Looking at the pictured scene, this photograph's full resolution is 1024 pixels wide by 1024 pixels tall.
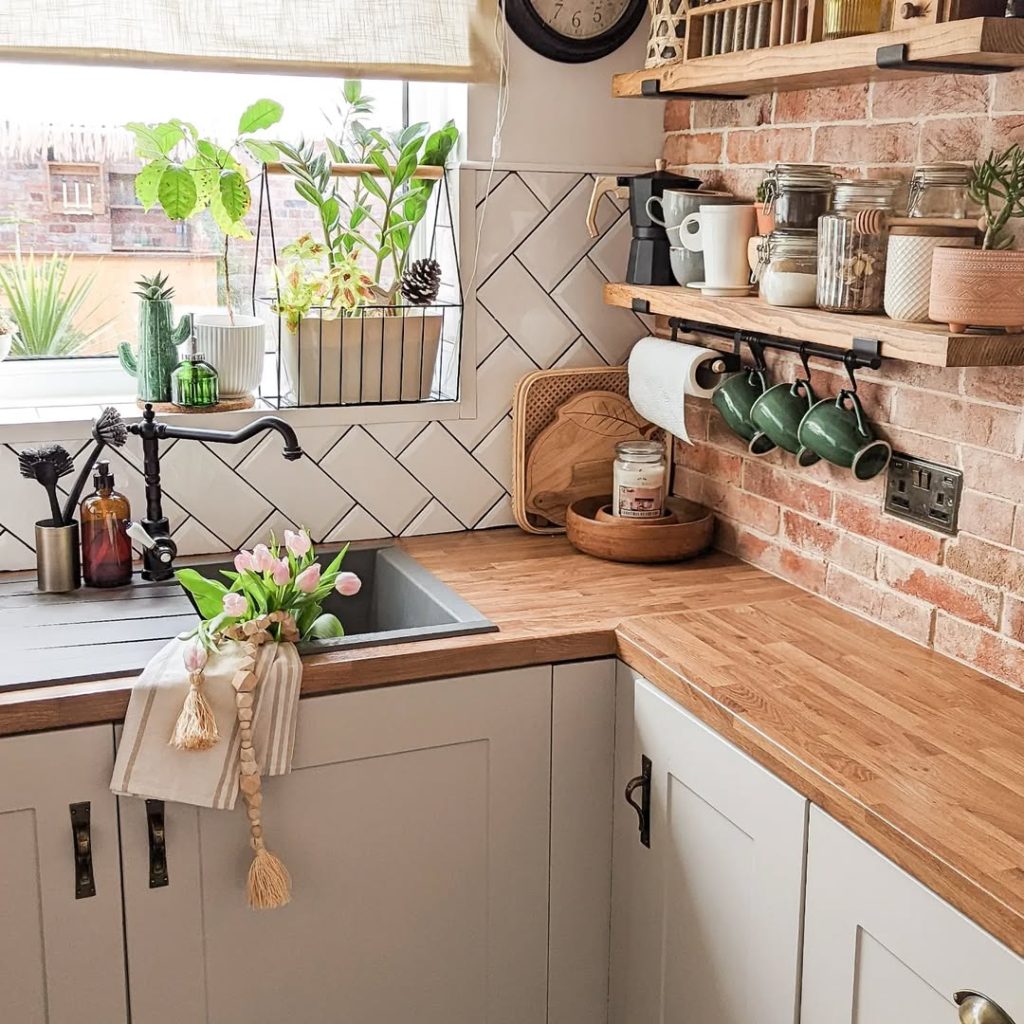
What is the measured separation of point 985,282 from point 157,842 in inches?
51.2

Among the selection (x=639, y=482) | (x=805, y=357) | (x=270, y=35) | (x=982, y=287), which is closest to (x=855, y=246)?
(x=982, y=287)

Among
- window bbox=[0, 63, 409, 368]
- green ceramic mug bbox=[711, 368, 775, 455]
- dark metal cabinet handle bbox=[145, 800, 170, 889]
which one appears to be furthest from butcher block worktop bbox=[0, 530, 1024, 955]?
window bbox=[0, 63, 409, 368]

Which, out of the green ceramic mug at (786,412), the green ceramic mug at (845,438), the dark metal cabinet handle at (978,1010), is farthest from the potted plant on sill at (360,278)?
the dark metal cabinet handle at (978,1010)

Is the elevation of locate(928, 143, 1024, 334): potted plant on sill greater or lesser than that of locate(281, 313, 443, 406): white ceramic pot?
greater

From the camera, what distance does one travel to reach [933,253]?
5.34ft

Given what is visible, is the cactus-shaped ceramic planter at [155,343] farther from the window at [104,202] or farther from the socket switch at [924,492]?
the socket switch at [924,492]

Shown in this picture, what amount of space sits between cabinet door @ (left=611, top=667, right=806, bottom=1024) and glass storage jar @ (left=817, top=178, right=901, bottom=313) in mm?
618

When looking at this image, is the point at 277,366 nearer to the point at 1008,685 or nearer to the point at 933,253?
the point at 933,253

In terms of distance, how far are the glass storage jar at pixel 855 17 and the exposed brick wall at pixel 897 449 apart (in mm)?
141

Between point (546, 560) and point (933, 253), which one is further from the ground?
point (933, 253)

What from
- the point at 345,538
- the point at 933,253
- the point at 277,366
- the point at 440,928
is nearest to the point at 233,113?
the point at 277,366

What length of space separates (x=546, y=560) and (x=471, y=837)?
0.57m

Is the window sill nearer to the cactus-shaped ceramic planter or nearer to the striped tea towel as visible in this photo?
the cactus-shaped ceramic planter

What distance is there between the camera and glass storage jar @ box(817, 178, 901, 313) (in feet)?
5.74
